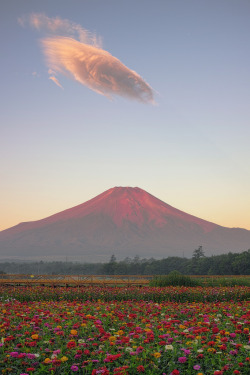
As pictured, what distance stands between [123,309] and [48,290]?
257 inches

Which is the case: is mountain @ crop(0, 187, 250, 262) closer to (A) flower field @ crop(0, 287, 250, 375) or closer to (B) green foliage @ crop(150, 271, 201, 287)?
(B) green foliage @ crop(150, 271, 201, 287)

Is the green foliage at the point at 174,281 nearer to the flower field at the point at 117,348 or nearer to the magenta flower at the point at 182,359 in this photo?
the flower field at the point at 117,348

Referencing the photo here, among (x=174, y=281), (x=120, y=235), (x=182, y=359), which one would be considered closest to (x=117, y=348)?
(x=182, y=359)

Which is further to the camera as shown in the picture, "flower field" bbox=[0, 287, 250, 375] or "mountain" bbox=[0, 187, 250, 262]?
"mountain" bbox=[0, 187, 250, 262]

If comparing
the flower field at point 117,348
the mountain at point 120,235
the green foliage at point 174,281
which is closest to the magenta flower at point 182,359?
the flower field at point 117,348

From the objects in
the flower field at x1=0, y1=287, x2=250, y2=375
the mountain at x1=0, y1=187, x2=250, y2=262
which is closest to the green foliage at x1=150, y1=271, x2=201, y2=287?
the flower field at x1=0, y1=287, x2=250, y2=375

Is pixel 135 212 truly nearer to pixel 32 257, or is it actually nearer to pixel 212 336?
pixel 32 257

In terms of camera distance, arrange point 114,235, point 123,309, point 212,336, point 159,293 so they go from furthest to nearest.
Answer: point 114,235
point 159,293
point 123,309
point 212,336

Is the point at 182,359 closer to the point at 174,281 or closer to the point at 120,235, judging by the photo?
the point at 174,281

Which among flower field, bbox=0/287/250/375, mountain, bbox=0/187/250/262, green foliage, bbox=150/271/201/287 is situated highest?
mountain, bbox=0/187/250/262

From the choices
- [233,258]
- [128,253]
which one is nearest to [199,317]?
[233,258]

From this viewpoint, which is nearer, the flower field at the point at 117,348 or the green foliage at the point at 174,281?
the flower field at the point at 117,348

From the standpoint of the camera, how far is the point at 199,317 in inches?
337

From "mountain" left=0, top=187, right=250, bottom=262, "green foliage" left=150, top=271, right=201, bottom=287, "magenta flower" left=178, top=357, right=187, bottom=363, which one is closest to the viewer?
"magenta flower" left=178, top=357, right=187, bottom=363
